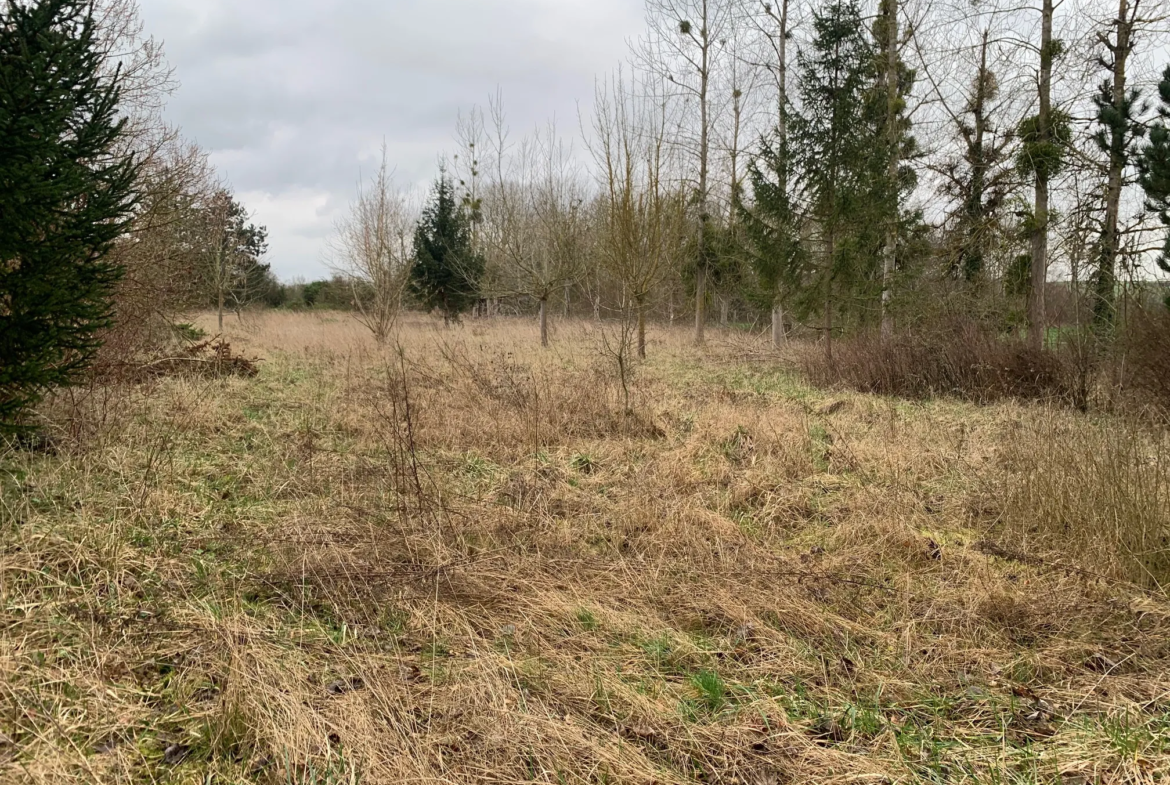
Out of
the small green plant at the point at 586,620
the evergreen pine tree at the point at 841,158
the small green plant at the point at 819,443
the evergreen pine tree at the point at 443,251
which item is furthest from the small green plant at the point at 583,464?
the evergreen pine tree at the point at 443,251

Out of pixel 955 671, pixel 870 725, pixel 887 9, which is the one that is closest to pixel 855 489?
pixel 955 671

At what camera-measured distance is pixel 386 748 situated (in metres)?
2.02

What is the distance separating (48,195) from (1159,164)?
13787 mm

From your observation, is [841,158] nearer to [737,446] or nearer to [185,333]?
[737,446]

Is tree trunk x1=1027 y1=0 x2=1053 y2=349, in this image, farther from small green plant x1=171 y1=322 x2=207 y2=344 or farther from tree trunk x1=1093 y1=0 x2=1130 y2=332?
small green plant x1=171 y1=322 x2=207 y2=344

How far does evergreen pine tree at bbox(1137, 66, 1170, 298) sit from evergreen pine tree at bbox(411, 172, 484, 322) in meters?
20.3

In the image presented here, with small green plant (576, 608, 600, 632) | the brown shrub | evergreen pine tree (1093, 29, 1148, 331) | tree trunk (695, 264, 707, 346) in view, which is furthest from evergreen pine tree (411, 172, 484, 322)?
small green plant (576, 608, 600, 632)

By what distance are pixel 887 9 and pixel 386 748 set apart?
1960 cm

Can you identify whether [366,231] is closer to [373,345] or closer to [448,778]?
[373,345]

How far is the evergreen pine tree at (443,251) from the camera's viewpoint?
994 inches

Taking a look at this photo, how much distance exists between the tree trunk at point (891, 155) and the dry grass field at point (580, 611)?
9006 millimetres

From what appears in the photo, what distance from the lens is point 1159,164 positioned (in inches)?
359

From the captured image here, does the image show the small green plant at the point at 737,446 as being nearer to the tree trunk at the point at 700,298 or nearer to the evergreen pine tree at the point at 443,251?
the tree trunk at the point at 700,298

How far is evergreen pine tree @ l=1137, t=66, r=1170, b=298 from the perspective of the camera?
29.8 ft
